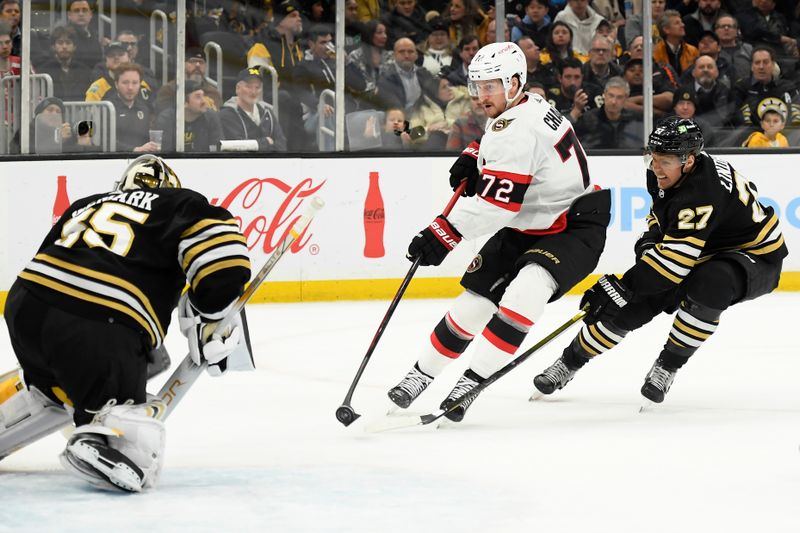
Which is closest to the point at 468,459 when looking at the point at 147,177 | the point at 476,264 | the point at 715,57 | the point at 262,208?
the point at 476,264

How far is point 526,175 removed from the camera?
3.59 meters

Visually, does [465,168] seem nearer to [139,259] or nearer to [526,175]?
[526,175]

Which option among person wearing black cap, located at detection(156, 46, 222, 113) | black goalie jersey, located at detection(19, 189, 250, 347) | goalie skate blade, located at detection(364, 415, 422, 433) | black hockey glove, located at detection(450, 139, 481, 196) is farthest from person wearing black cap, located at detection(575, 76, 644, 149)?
black goalie jersey, located at detection(19, 189, 250, 347)

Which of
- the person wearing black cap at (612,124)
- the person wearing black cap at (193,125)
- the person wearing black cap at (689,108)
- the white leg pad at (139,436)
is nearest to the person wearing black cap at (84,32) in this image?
the person wearing black cap at (193,125)

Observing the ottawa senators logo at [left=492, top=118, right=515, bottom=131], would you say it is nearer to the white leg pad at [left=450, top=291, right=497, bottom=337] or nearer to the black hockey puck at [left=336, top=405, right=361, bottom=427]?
the white leg pad at [left=450, top=291, right=497, bottom=337]

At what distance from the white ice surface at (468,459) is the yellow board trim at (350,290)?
1.70 m

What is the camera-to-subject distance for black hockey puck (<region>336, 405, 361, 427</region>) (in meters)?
3.51

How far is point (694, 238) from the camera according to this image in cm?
368

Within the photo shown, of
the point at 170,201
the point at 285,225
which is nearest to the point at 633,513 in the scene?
the point at 170,201

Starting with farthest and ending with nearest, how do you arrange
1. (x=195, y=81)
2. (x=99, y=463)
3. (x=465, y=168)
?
1. (x=195, y=81)
2. (x=465, y=168)
3. (x=99, y=463)

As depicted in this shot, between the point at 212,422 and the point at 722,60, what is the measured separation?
16.7 ft

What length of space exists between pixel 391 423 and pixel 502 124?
92 centimetres

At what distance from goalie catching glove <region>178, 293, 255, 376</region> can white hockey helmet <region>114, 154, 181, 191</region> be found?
0.88 feet

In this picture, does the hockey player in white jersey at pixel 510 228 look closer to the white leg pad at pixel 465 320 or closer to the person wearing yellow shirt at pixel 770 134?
the white leg pad at pixel 465 320
